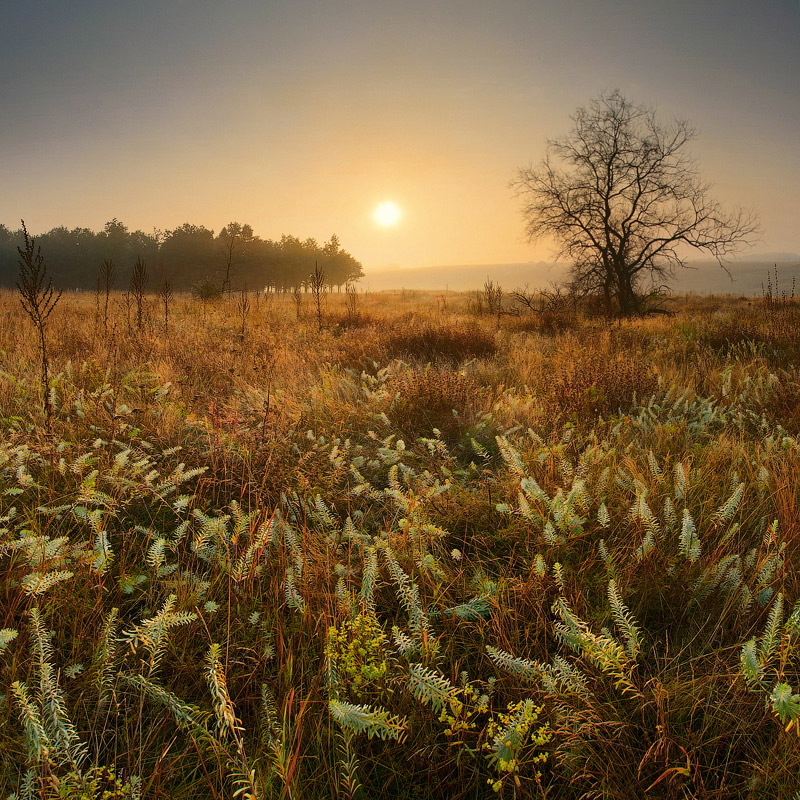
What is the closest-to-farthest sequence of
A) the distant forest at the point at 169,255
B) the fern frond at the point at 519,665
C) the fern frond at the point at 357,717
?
the fern frond at the point at 357,717
the fern frond at the point at 519,665
the distant forest at the point at 169,255

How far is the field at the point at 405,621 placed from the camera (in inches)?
49.1

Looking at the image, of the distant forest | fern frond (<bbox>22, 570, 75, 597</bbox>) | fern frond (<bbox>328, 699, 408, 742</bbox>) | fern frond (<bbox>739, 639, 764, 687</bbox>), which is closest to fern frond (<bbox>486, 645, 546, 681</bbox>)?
fern frond (<bbox>328, 699, 408, 742</bbox>)

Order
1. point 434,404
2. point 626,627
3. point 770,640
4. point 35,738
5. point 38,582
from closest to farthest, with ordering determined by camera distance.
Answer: point 35,738
point 770,640
point 626,627
point 38,582
point 434,404

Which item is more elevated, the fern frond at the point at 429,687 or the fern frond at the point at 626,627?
the fern frond at the point at 626,627

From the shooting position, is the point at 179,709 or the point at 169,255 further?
the point at 169,255

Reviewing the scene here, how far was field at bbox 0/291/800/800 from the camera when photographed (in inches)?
49.1

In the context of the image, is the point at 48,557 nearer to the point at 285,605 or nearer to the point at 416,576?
the point at 285,605

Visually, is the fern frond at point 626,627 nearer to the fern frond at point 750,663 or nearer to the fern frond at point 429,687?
the fern frond at point 750,663

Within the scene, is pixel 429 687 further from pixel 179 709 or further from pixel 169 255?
pixel 169 255

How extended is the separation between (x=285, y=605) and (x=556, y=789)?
3.41 ft

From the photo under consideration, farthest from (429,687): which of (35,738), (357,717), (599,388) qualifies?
(599,388)

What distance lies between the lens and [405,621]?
1.82 m

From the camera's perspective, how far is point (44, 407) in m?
3.53

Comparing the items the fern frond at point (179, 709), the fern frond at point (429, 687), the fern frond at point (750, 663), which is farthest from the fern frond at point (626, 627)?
the fern frond at point (179, 709)
